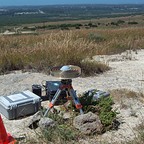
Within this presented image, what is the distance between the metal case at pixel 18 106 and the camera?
19.1 feet

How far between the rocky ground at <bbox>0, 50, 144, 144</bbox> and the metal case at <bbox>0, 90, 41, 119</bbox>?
119mm

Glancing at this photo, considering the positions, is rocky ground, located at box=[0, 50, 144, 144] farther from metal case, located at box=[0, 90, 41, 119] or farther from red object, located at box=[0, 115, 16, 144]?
red object, located at box=[0, 115, 16, 144]

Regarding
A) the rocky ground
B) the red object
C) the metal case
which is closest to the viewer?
the red object

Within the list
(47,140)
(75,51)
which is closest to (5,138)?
(47,140)

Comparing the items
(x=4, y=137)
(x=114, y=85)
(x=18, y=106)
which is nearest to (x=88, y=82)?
(x=114, y=85)

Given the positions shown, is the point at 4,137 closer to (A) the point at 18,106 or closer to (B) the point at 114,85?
(A) the point at 18,106

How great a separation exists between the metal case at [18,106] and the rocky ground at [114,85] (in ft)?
0.39

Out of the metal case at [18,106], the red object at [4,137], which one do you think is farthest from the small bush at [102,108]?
the red object at [4,137]

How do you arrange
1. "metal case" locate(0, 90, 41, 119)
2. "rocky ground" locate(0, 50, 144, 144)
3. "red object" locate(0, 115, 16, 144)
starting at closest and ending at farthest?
"red object" locate(0, 115, 16, 144), "rocky ground" locate(0, 50, 144, 144), "metal case" locate(0, 90, 41, 119)

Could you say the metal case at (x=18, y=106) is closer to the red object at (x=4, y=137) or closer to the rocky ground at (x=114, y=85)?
the rocky ground at (x=114, y=85)

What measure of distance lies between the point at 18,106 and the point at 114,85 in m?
2.57

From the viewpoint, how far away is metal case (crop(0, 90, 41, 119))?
582 centimetres

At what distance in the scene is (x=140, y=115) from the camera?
578cm

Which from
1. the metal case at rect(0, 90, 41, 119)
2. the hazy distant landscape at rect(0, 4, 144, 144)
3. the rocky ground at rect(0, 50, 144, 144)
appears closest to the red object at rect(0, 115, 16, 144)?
the hazy distant landscape at rect(0, 4, 144, 144)
